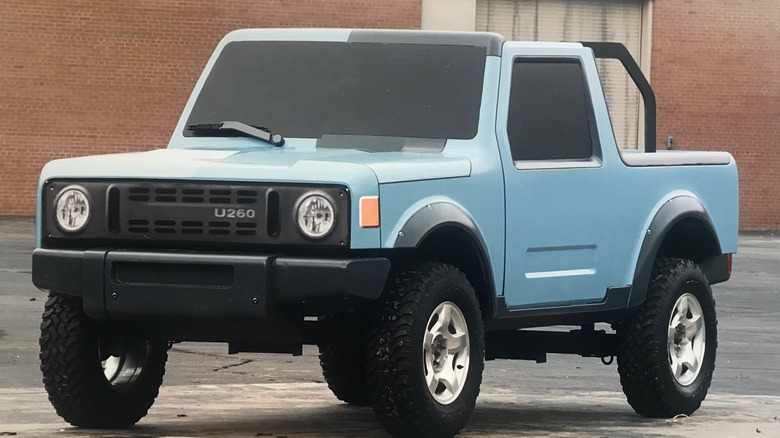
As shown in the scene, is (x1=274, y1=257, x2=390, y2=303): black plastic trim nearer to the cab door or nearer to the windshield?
the cab door

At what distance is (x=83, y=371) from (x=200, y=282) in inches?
38.1

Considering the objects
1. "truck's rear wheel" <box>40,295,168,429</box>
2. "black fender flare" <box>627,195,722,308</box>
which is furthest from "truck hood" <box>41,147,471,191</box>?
"black fender flare" <box>627,195,722,308</box>

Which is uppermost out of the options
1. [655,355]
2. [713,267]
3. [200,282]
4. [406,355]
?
[200,282]

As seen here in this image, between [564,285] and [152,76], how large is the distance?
26064mm

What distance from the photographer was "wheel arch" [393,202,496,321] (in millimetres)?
6848

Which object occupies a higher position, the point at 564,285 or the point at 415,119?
the point at 415,119

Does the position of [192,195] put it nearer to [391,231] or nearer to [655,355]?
[391,231]

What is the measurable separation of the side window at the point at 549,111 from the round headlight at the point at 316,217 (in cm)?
156

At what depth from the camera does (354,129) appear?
7961 millimetres

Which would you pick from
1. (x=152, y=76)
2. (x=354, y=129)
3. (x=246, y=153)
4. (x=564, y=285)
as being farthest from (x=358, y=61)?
(x=152, y=76)

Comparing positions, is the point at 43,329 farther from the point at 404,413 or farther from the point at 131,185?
the point at 404,413

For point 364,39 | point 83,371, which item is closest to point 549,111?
point 364,39

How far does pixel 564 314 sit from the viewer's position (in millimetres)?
8305

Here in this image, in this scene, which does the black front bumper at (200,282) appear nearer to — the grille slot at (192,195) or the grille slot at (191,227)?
the grille slot at (191,227)
